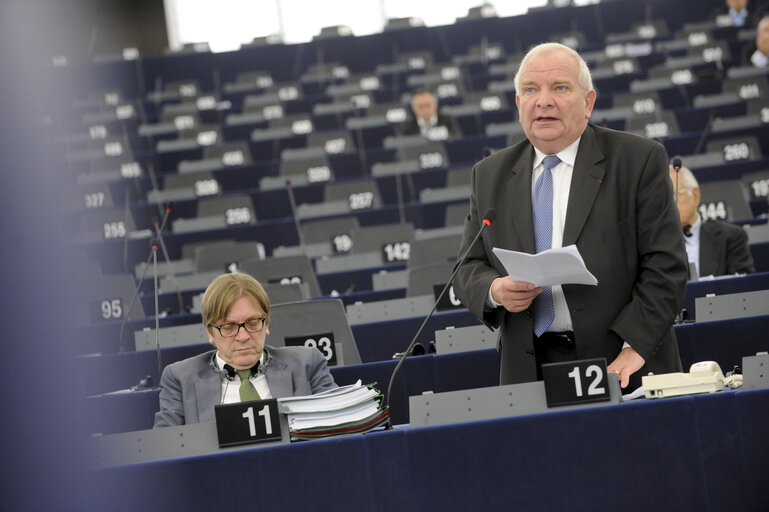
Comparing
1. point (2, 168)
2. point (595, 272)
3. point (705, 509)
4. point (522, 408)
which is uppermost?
point (2, 168)

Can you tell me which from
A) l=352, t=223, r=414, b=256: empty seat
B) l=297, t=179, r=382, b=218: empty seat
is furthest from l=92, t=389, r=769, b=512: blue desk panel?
l=297, t=179, r=382, b=218: empty seat


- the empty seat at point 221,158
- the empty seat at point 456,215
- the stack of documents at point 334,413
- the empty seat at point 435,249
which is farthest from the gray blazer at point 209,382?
the empty seat at point 221,158

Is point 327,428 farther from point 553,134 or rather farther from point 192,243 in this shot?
point 192,243

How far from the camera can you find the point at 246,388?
285 cm

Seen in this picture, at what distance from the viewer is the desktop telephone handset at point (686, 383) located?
2082 mm

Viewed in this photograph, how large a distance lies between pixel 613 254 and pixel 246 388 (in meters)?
1.06

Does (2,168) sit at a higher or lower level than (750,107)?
lower

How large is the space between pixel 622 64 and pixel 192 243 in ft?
19.6

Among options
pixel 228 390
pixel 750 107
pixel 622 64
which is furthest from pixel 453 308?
pixel 622 64

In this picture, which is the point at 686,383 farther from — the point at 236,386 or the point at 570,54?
the point at 236,386

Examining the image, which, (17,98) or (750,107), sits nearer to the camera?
(17,98)

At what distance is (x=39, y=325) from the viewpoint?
83 cm

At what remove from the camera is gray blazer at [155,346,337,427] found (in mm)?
2830

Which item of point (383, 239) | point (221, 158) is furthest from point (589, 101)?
point (221, 158)
